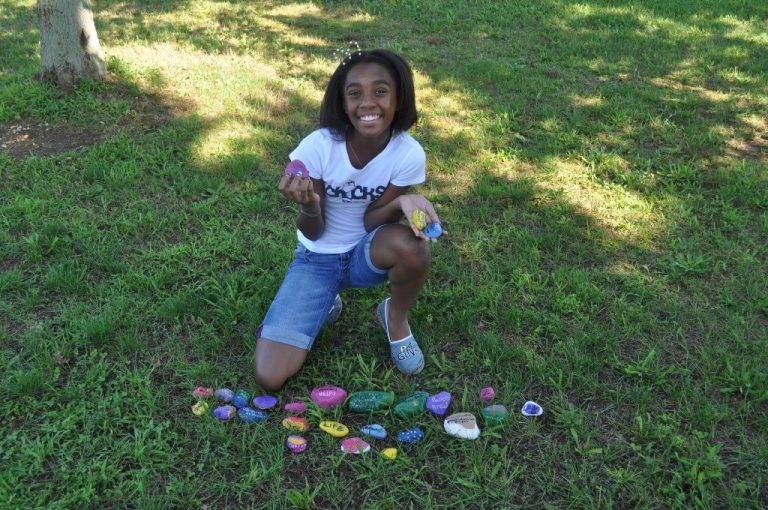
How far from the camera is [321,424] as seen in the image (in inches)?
92.5

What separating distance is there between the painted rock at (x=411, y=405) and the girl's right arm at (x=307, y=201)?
77cm

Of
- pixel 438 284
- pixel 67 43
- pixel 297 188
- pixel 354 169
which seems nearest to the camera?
pixel 297 188

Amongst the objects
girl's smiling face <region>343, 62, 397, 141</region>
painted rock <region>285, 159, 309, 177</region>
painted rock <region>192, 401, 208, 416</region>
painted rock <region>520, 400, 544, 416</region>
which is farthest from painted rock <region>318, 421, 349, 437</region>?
girl's smiling face <region>343, 62, 397, 141</region>

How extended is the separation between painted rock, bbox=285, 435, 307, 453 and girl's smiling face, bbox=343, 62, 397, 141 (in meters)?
1.21

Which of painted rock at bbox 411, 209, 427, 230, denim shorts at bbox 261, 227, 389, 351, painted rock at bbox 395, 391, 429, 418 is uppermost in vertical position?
painted rock at bbox 411, 209, 427, 230

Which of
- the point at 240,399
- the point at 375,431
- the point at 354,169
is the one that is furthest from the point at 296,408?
the point at 354,169

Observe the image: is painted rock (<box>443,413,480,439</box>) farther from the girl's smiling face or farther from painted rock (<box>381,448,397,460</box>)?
the girl's smiling face

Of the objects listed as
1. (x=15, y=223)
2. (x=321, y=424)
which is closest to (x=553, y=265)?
(x=321, y=424)

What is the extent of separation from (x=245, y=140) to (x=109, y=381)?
7.29 ft

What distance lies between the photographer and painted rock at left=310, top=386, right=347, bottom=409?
2453 mm

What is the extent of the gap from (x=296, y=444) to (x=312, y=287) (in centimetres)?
68

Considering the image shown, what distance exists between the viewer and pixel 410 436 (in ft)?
7.61

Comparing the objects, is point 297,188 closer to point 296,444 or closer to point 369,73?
point 369,73

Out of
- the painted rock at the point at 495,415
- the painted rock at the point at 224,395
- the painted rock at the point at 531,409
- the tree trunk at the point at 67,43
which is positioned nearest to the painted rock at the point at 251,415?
the painted rock at the point at 224,395
